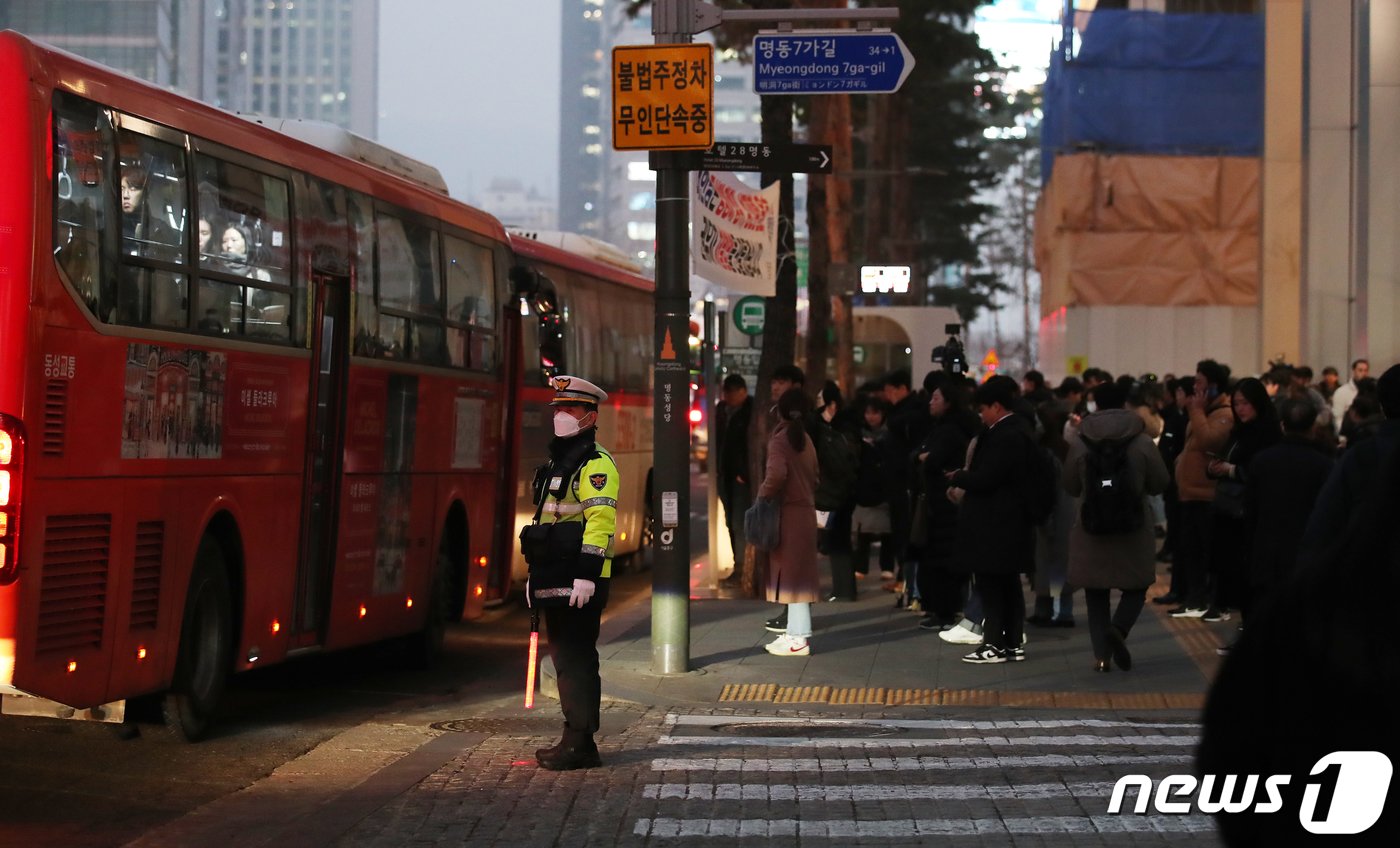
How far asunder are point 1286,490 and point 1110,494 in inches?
62.4

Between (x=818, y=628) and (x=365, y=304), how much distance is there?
5.26 metres

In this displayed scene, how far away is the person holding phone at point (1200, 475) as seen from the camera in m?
15.8

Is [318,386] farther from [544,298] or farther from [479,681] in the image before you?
[544,298]

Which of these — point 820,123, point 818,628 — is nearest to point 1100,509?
point 818,628

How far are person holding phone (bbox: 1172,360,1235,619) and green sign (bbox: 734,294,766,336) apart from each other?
6.29 m

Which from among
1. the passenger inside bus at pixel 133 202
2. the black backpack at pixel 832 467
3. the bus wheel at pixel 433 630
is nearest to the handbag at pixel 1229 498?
the black backpack at pixel 832 467

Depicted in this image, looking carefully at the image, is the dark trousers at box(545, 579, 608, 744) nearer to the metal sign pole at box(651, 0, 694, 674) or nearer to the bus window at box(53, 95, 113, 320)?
the bus window at box(53, 95, 113, 320)

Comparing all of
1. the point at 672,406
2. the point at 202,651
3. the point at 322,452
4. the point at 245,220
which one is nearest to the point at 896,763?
the point at 202,651

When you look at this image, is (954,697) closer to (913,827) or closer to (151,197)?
(913,827)

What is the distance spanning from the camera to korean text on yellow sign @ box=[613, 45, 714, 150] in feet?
39.7

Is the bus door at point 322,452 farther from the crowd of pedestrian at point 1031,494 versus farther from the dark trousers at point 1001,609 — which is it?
the dark trousers at point 1001,609

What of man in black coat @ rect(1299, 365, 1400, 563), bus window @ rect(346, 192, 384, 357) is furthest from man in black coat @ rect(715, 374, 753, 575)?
man in black coat @ rect(1299, 365, 1400, 563)

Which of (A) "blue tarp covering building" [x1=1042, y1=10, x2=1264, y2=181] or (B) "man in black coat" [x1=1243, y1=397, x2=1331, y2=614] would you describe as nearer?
(B) "man in black coat" [x1=1243, y1=397, x2=1331, y2=614]

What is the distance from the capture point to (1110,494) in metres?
Answer: 12.5
